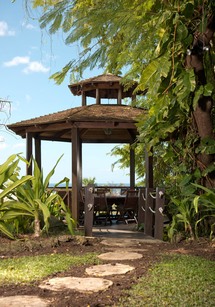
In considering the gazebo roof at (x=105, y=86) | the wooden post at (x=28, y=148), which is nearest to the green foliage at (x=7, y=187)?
the wooden post at (x=28, y=148)

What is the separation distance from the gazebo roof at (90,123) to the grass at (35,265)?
4918mm

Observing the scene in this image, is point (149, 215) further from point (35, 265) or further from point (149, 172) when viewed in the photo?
point (35, 265)

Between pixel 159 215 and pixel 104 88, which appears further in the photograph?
pixel 104 88

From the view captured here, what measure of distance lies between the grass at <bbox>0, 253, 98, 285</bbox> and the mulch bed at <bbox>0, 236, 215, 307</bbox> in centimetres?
18

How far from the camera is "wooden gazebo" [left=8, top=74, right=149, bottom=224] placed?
1017 cm

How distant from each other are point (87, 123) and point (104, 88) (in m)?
2.64

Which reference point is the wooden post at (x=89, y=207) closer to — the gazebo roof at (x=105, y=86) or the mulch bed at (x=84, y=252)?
the mulch bed at (x=84, y=252)

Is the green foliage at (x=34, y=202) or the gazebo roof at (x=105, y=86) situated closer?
the green foliage at (x=34, y=202)

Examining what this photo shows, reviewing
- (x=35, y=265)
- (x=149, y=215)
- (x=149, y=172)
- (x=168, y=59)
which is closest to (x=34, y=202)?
(x=35, y=265)

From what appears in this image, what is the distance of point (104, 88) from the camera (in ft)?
41.2

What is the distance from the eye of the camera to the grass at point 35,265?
13.6 feet

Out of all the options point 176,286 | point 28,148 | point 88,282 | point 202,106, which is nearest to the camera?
point 176,286

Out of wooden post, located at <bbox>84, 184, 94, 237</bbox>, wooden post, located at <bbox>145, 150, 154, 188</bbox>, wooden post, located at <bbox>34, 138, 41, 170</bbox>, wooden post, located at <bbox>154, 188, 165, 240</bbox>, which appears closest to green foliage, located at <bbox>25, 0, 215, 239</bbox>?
wooden post, located at <bbox>154, 188, 165, 240</bbox>

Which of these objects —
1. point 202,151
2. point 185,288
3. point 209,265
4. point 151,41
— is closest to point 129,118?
point 151,41
